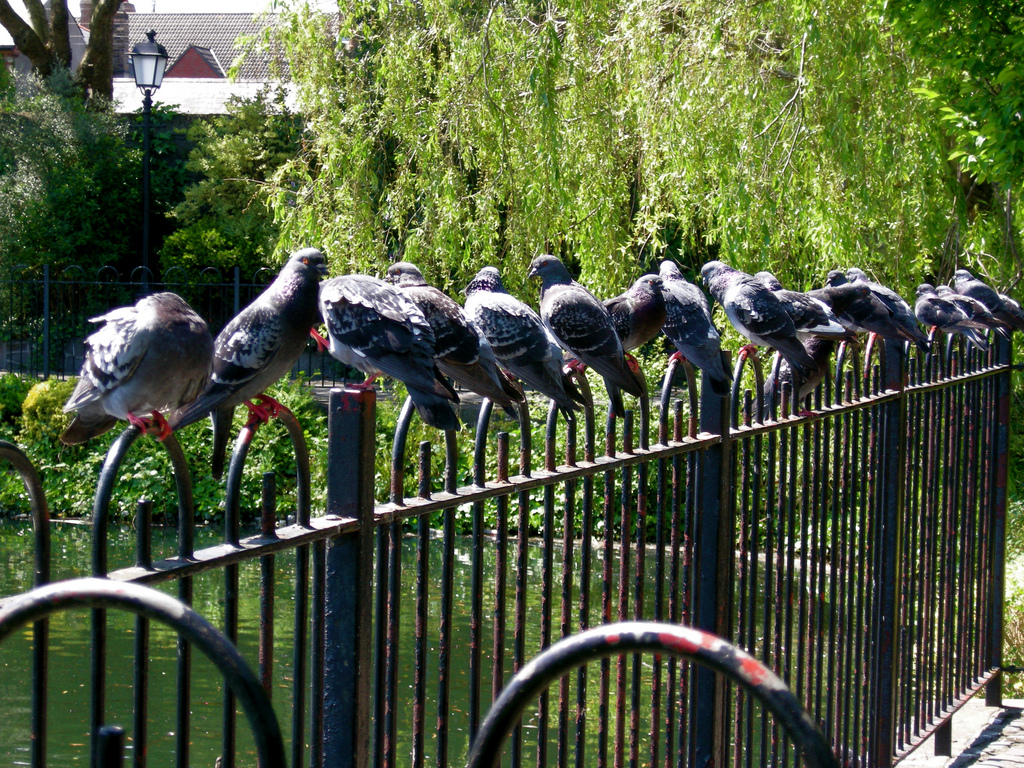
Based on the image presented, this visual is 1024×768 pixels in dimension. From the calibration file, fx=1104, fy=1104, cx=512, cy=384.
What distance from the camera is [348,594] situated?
1.63 meters

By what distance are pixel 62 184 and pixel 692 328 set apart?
1568 cm

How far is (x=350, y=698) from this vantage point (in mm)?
1623

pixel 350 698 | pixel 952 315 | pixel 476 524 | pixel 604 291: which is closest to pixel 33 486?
pixel 350 698

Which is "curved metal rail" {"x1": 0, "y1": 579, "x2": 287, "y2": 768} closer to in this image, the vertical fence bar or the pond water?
the vertical fence bar

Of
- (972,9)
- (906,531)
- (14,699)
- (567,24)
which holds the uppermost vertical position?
(567,24)

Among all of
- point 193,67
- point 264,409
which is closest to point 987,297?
point 264,409

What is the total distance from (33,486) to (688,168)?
6.50 m

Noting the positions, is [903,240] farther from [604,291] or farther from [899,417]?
[899,417]

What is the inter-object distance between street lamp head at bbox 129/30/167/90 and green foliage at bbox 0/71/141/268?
4.40 m

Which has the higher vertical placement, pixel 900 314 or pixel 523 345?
pixel 900 314

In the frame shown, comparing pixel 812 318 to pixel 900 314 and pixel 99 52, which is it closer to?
pixel 900 314

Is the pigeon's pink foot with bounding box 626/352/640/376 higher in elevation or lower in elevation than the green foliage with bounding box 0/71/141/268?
lower

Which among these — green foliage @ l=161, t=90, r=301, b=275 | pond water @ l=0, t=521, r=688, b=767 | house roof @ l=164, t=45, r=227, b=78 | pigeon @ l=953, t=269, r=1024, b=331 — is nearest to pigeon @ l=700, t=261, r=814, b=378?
pigeon @ l=953, t=269, r=1024, b=331

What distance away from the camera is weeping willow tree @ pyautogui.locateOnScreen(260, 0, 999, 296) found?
7164 mm
